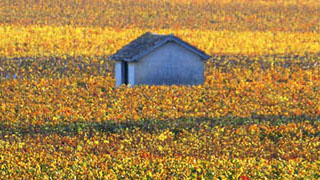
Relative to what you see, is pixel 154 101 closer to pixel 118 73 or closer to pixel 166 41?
pixel 166 41

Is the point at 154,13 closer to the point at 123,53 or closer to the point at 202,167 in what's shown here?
the point at 123,53

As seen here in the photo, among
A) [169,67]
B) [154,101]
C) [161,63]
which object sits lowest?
→ [154,101]

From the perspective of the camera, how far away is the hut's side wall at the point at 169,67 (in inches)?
1374

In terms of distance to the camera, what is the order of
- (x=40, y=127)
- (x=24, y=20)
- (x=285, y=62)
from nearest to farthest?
(x=40, y=127)
(x=285, y=62)
(x=24, y=20)

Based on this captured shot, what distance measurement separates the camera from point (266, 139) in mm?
21281

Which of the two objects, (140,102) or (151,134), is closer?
(151,134)

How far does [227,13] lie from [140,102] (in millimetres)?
41680

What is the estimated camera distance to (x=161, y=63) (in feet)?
115

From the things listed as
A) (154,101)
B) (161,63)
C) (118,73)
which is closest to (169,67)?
(161,63)

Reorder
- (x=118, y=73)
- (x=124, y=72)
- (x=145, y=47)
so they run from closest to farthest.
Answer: (x=145, y=47), (x=124, y=72), (x=118, y=73)

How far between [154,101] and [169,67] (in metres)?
6.39

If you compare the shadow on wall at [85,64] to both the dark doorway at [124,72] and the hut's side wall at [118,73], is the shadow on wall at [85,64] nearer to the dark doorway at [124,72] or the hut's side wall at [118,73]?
the hut's side wall at [118,73]

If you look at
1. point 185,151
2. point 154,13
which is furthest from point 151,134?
point 154,13

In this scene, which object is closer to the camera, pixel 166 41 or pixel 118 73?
pixel 166 41
